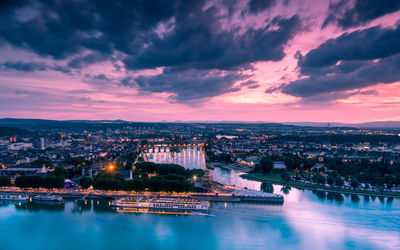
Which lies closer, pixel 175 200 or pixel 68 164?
pixel 175 200

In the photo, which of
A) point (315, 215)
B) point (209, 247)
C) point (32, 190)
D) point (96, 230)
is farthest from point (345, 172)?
point (32, 190)

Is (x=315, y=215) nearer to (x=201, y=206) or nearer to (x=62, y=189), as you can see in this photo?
(x=201, y=206)

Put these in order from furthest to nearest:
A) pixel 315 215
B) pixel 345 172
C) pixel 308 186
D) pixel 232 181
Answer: pixel 345 172, pixel 232 181, pixel 308 186, pixel 315 215

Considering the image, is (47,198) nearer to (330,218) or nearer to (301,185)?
(330,218)

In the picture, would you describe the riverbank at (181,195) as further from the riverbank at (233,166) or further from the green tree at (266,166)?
the riverbank at (233,166)

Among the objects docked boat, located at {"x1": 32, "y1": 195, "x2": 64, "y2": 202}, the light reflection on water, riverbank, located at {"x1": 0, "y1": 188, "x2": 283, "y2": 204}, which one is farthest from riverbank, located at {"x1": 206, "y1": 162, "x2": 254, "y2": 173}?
docked boat, located at {"x1": 32, "y1": 195, "x2": 64, "y2": 202}

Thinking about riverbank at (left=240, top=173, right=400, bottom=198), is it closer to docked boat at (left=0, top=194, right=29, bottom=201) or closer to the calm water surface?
the calm water surface

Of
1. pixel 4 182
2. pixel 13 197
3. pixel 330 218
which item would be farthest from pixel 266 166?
pixel 4 182
